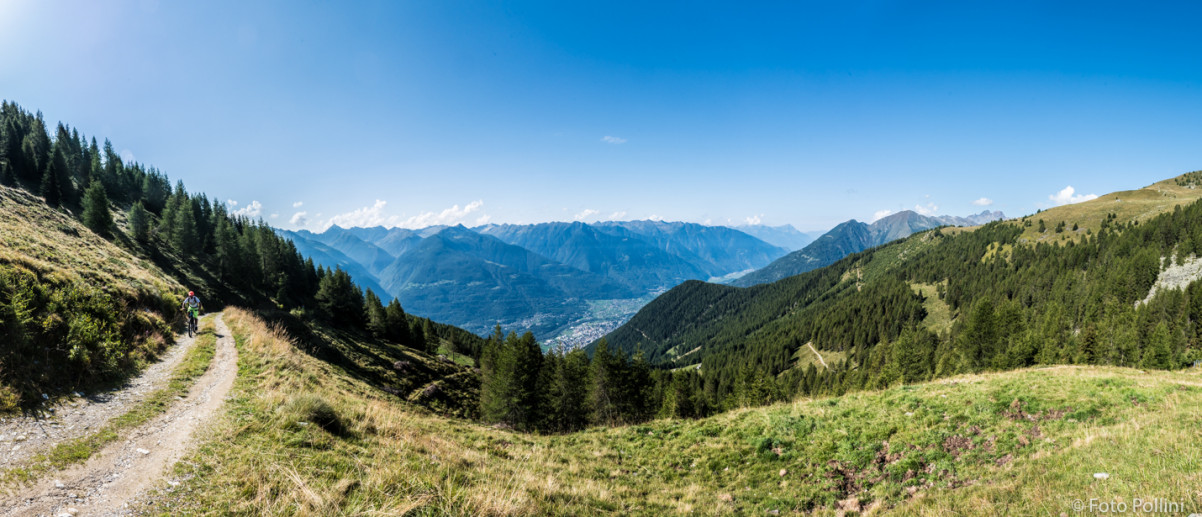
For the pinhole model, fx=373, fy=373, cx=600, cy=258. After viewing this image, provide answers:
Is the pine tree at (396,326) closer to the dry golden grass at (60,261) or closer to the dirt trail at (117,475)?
the dry golden grass at (60,261)

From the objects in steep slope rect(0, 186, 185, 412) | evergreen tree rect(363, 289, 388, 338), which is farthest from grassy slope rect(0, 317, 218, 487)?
evergreen tree rect(363, 289, 388, 338)

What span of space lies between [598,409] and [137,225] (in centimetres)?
8261

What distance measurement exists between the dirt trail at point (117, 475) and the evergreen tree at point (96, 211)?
76029 mm

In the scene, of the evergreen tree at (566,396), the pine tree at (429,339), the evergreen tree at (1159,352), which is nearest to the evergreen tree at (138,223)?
the pine tree at (429,339)

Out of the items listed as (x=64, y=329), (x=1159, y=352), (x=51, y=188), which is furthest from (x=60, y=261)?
(x=1159, y=352)

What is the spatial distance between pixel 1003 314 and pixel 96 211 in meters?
144

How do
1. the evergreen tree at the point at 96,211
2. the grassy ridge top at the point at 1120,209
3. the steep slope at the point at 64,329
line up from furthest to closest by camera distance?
the grassy ridge top at the point at 1120,209, the evergreen tree at the point at 96,211, the steep slope at the point at 64,329

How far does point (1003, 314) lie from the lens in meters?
64.1

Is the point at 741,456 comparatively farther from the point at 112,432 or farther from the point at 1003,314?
the point at 1003,314

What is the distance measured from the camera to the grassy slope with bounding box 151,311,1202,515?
6699 mm

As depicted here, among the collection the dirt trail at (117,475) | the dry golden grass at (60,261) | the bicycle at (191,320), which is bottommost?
the dirt trail at (117,475)

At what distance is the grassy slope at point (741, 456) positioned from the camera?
22.0 ft

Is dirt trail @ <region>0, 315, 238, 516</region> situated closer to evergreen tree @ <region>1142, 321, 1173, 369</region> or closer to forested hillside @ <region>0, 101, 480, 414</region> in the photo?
forested hillside @ <region>0, 101, 480, 414</region>

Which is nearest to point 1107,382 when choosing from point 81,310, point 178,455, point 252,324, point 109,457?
point 178,455
